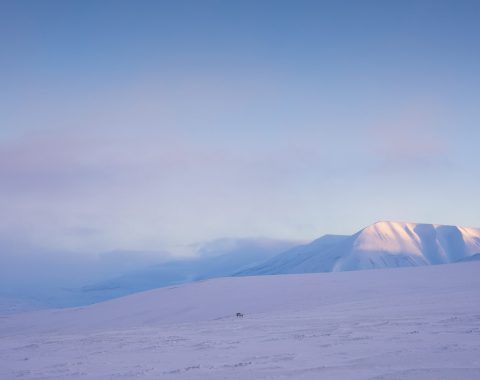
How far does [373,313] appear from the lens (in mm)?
15227

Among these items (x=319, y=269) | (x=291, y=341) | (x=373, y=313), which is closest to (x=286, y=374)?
(x=291, y=341)

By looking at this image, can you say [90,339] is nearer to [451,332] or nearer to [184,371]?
[184,371]

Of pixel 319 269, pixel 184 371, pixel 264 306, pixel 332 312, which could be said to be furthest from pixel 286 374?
pixel 319 269

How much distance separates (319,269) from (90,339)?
565ft

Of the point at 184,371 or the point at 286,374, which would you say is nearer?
the point at 286,374

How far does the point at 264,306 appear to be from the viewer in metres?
24.7

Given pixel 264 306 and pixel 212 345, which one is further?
pixel 264 306

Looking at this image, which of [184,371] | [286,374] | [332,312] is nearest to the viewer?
[286,374]

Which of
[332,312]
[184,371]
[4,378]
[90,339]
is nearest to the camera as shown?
[184,371]

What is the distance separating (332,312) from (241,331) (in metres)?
4.56

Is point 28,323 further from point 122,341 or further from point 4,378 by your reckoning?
point 4,378

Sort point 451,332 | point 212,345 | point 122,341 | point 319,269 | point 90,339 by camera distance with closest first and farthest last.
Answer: point 451,332 < point 212,345 < point 122,341 < point 90,339 < point 319,269

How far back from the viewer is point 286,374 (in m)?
Answer: 7.55

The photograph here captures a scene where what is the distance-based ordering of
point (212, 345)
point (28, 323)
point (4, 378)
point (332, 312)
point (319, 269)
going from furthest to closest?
1. point (319, 269)
2. point (28, 323)
3. point (332, 312)
4. point (212, 345)
5. point (4, 378)
